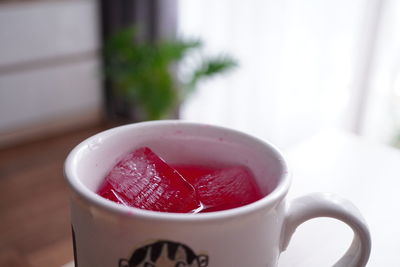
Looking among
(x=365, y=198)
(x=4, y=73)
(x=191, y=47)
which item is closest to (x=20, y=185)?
(x=4, y=73)

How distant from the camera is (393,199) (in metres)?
0.64

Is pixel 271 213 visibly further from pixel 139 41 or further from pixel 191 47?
pixel 139 41

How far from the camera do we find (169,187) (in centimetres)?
41

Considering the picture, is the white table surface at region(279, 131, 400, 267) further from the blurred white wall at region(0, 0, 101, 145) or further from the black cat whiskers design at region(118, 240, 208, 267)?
the blurred white wall at region(0, 0, 101, 145)

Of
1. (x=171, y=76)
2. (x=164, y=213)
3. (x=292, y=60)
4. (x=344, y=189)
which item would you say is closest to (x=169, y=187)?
(x=164, y=213)

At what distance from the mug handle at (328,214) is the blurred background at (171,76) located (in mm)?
1274

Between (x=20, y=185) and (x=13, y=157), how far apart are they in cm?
29

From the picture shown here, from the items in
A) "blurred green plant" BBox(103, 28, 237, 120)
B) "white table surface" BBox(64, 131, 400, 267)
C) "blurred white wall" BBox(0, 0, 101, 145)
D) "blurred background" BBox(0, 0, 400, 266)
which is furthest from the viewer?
"blurred white wall" BBox(0, 0, 101, 145)

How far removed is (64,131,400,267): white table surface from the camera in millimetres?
525

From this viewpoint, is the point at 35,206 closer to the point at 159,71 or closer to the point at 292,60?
the point at 159,71

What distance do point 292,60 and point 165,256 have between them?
5.30ft

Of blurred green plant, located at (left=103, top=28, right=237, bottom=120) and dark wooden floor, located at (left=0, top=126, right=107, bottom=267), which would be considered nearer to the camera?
dark wooden floor, located at (left=0, top=126, right=107, bottom=267)

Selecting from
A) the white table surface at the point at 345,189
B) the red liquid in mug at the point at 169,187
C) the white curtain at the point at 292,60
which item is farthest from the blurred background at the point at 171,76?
the red liquid in mug at the point at 169,187

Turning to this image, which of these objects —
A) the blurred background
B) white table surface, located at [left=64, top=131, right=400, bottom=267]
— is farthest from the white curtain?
white table surface, located at [left=64, top=131, right=400, bottom=267]
